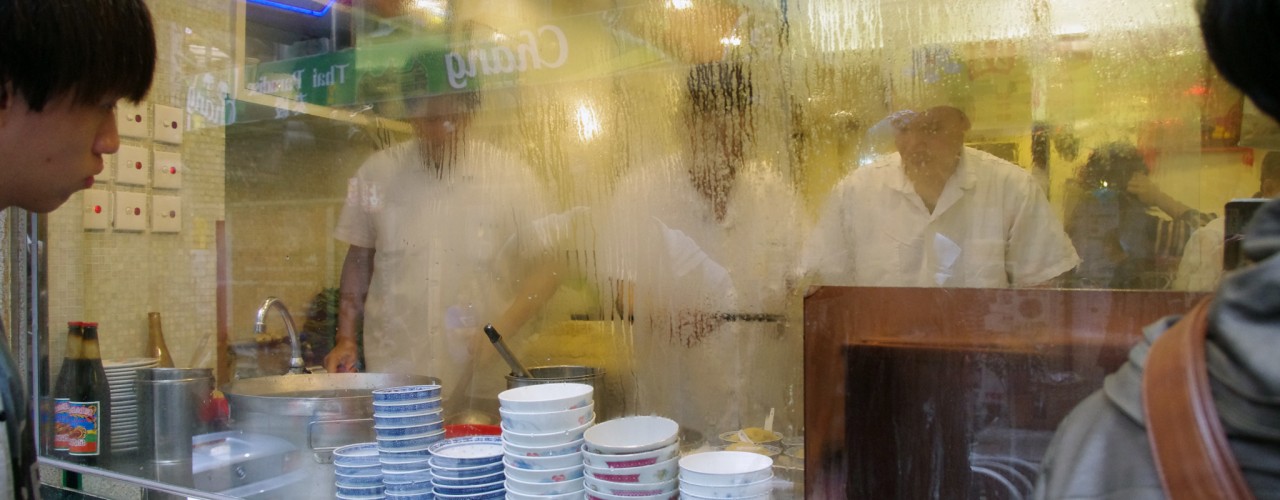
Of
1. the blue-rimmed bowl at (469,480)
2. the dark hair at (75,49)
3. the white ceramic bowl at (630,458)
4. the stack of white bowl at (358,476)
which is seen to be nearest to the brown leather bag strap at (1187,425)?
the white ceramic bowl at (630,458)

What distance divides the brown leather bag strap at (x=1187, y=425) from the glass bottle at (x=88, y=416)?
7.12 ft

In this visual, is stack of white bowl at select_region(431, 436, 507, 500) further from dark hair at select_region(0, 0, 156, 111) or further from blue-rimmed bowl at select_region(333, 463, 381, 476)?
dark hair at select_region(0, 0, 156, 111)

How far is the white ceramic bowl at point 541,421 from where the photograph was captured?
120cm

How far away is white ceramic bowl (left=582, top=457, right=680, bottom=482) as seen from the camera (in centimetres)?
113

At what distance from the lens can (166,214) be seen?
7.25ft

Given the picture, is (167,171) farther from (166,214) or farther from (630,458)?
(630,458)

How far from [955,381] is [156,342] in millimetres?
2186

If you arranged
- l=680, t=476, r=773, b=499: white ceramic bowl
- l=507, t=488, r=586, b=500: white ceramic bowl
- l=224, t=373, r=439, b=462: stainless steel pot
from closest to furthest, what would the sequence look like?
1. l=680, t=476, r=773, b=499: white ceramic bowl
2. l=507, t=488, r=586, b=500: white ceramic bowl
3. l=224, t=373, r=439, b=462: stainless steel pot

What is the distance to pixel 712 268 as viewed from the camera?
162 centimetres

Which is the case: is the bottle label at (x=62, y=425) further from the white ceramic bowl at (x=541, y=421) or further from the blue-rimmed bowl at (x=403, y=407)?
the white ceramic bowl at (x=541, y=421)

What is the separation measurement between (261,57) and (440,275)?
3.11 ft

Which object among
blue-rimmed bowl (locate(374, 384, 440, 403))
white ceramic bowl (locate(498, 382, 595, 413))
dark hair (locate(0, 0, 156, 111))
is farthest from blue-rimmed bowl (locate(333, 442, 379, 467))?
dark hair (locate(0, 0, 156, 111))

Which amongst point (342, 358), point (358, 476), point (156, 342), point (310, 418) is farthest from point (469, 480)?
point (156, 342)

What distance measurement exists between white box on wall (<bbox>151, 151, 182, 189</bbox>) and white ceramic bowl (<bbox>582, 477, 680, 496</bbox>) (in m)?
1.79
